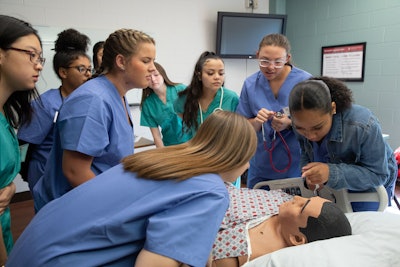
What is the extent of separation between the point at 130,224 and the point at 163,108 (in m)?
1.60

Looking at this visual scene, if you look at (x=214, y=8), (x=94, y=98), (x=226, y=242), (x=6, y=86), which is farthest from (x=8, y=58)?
(x=214, y=8)

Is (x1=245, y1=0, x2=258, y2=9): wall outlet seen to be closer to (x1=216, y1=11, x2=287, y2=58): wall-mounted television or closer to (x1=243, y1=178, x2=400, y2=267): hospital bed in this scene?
(x1=216, y1=11, x2=287, y2=58): wall-mounted television

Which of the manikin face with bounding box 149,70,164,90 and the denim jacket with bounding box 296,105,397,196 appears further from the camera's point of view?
the manikin face with bounding box 149,70,164,90

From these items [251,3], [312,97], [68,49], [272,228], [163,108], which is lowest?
[272,228]

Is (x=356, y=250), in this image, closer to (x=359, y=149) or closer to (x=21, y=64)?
(x=359, y=149)

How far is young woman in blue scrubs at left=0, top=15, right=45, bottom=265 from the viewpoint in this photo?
1.12m

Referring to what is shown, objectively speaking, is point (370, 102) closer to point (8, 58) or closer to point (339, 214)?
point (339, 214)

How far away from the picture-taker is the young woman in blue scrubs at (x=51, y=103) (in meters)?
1.65

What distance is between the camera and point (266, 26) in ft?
14.1

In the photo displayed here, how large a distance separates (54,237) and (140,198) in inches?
9.8

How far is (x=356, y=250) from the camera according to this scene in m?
1.06

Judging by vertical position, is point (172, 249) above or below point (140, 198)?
below

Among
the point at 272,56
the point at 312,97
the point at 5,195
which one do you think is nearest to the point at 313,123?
the point at 312,97

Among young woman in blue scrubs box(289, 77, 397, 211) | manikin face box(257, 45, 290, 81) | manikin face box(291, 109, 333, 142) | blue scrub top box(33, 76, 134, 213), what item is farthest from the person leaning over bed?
manikin face box(257, 45, 290, 81)
